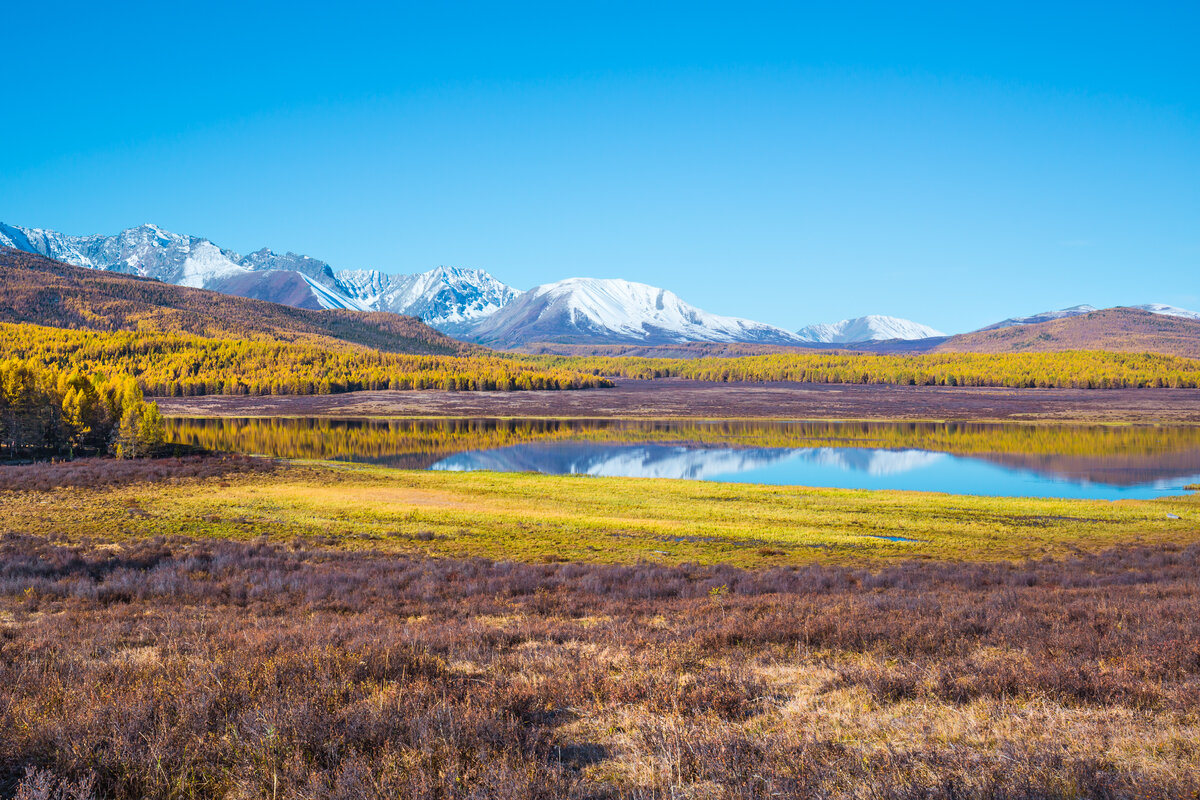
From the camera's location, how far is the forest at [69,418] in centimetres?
4994

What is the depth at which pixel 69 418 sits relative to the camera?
52.0 m

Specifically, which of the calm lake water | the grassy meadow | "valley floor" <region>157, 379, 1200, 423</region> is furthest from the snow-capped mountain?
"valley floor" <region>157, 379, 1200, 423</region>

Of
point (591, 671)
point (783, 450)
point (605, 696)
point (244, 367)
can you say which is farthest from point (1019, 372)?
point (605, 696)

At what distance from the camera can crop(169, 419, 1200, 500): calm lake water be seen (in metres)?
→ 46.6

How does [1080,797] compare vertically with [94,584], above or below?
above

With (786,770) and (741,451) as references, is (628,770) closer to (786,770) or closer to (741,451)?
(786,770)

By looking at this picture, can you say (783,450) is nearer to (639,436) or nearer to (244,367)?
(639,436)

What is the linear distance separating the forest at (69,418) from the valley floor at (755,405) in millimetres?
49938

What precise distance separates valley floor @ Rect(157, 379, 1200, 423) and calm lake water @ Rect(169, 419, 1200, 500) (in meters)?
11.6

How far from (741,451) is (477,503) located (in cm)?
3567

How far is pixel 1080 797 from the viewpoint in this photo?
15.1ft

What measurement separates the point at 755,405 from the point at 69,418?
93.7m

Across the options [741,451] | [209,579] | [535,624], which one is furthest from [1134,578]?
[741,451]

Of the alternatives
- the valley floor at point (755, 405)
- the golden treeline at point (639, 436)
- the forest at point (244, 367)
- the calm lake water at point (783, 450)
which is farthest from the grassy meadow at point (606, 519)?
the forest at point (244, 367)
